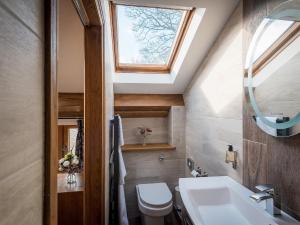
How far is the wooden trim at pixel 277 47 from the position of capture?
→ 1079 millimetres

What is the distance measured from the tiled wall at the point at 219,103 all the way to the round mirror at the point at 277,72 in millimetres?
204

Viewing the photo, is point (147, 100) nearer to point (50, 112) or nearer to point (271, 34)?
point (271, 34)

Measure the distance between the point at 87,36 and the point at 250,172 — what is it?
5.12ft

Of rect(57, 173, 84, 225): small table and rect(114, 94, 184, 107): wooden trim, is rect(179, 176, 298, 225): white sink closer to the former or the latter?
rect(57, 173, 84, 225): small table

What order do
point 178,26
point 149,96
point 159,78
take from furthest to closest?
point 149,96 < point 159,78 < point 178,26

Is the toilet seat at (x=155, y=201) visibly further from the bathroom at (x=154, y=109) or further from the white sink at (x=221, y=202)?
the white sink at (x=221, y=202)

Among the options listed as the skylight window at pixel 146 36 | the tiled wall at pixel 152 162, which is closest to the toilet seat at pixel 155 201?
the tiled wall at pixel 152 162

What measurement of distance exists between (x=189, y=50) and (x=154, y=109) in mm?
1048

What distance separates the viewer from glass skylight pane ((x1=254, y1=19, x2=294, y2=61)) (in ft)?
3.77

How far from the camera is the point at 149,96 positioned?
284 cm

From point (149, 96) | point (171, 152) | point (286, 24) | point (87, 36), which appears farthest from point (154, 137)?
point (286, 24)

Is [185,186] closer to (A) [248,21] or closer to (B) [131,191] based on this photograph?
(A) [248,21]

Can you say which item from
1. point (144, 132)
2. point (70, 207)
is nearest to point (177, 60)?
point (144, 132)

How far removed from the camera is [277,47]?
1.20m
